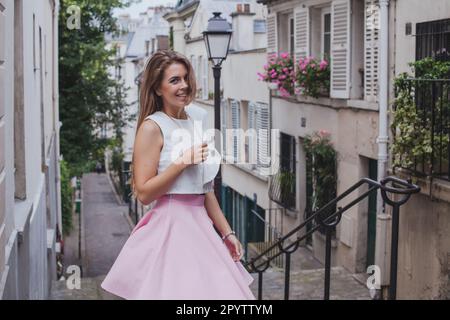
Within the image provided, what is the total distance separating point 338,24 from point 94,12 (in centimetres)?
854

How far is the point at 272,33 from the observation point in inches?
607

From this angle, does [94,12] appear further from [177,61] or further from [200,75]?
[177,61]

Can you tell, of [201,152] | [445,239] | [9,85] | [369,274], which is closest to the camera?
[201,152]

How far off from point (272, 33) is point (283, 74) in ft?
5.93

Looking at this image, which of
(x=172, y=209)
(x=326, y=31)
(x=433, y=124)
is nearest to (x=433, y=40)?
(x=433, y=124)

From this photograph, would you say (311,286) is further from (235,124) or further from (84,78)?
(84,78)

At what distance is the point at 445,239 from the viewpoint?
8211 millimetres

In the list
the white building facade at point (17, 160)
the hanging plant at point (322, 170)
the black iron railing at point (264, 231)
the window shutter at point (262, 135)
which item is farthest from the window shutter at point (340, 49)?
the white building facade at point (17, 160)

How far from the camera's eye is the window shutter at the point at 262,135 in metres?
15.7

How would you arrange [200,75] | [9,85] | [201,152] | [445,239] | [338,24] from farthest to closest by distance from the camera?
[200,75] → [338,24] → [445,239] → [9,85] → [201,152]

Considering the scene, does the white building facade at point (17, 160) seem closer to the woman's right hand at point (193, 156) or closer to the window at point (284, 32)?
the woman's right hand at point (193, 156)

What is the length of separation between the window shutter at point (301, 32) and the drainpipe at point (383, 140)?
11.2 feet

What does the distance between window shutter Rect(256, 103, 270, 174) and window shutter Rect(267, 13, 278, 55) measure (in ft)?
4.40
